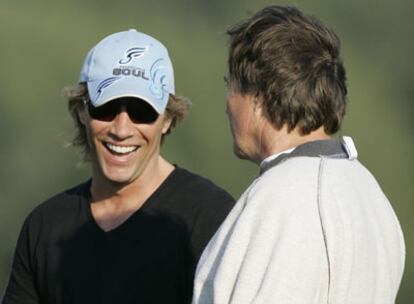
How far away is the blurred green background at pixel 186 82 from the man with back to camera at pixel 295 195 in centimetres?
549

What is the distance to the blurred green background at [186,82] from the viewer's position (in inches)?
325

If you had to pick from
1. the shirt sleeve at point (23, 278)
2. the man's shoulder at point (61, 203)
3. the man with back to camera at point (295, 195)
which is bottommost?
the shirt sleeve at point (23, 278)

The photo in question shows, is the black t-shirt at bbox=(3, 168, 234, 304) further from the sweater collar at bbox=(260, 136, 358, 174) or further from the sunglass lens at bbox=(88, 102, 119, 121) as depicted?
the sweater collar at bbox=(260, 136, 358, 174)

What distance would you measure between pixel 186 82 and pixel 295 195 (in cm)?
627

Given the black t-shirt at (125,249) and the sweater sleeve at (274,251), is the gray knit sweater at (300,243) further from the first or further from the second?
the black t-shirt at (125,249)

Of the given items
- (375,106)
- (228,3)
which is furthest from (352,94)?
(228,3)

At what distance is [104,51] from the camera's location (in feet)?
11.3

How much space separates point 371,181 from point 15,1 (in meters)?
6.98

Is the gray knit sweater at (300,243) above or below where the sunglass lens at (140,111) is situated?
below

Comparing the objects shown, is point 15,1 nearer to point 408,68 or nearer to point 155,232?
point 408,68

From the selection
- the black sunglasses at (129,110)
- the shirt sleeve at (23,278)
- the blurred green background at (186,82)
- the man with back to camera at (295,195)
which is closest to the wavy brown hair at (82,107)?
the black sunglasses at (129,110)

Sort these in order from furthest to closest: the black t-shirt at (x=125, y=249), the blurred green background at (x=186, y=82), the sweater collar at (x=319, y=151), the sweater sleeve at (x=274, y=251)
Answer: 1. the blurred green background at (x=186, y=82)
2. the black t-shirt at (x=125, y=249)
3. the sweater collar at (x=319, y=151)
4. the sweater sleeve at (x=274, y=251)

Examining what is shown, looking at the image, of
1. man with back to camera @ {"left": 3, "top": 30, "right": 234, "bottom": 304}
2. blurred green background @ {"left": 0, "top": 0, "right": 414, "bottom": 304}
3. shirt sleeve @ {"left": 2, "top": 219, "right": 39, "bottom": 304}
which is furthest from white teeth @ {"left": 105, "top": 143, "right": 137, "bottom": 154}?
blurred green background @ {"left": 0, "top": 0, "right": 414, "bottom": 304}

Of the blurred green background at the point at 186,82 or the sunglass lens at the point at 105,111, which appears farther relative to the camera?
the blurred green background at the point at 186,82
